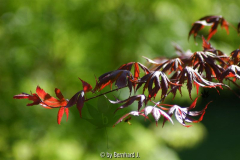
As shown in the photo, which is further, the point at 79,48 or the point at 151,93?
the point at 79,48

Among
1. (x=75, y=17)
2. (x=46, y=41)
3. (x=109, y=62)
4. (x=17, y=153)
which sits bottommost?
(x=17, y=153)

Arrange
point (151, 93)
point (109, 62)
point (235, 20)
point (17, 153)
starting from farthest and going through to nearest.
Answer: point (235, 20)
point (109, 62)
point (17, 153)
point (151, 93)

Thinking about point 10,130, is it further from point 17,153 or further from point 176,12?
point 176,12

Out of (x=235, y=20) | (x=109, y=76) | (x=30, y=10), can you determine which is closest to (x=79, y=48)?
(x=30, y=10)

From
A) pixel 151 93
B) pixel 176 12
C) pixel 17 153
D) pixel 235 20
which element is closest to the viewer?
pixel 151 93

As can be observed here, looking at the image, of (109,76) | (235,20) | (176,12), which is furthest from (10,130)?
(235,20)

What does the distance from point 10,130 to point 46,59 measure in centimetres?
64

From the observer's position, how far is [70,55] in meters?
2.66

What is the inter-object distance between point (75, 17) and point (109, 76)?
207 cm

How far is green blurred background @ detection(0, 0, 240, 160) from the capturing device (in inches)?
98.2

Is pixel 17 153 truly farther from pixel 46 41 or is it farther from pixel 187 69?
pixel 187 69

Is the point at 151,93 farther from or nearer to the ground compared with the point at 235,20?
farther from the ground

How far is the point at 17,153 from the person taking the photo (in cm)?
246

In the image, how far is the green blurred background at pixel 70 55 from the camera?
2494 millimetres
